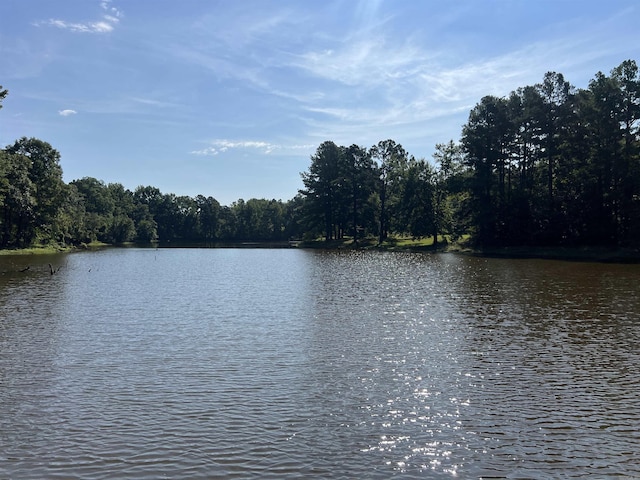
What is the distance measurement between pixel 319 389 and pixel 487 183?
68149mm

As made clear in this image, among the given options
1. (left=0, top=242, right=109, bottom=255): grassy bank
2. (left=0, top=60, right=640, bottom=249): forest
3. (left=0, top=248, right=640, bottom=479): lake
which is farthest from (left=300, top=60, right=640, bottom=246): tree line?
(left=0, top=242, right=109, bottom=255): grassy bank

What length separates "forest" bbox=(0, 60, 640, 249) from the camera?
58531mm

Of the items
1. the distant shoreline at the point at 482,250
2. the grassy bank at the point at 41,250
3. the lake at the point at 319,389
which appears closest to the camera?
the lake at the point at 319,389

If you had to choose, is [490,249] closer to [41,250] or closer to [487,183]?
[487,183]

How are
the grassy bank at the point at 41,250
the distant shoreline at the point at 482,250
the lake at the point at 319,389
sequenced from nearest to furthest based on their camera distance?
1. the lake at the point at 319,389
2. the distant shoreline at the point at 482,250
3. the grassy bank at the point at 41,250

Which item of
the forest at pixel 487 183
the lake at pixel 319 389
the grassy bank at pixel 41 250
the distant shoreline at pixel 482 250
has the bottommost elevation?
the lake at pixel 319 389

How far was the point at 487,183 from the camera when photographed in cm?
7475

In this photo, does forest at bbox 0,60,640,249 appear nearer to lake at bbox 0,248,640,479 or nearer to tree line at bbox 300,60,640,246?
tree line at bbox 300,60,640,246

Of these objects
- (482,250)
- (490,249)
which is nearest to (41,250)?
(482,250)

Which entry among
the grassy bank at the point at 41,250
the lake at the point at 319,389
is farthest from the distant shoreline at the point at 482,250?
the lake at the point at 319,389

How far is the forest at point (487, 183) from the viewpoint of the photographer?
58.5m

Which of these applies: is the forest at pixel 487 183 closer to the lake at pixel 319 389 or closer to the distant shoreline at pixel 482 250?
the distant shoreline at pixel 482 250

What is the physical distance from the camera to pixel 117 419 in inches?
417

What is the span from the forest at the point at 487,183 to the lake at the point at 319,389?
38343mm
